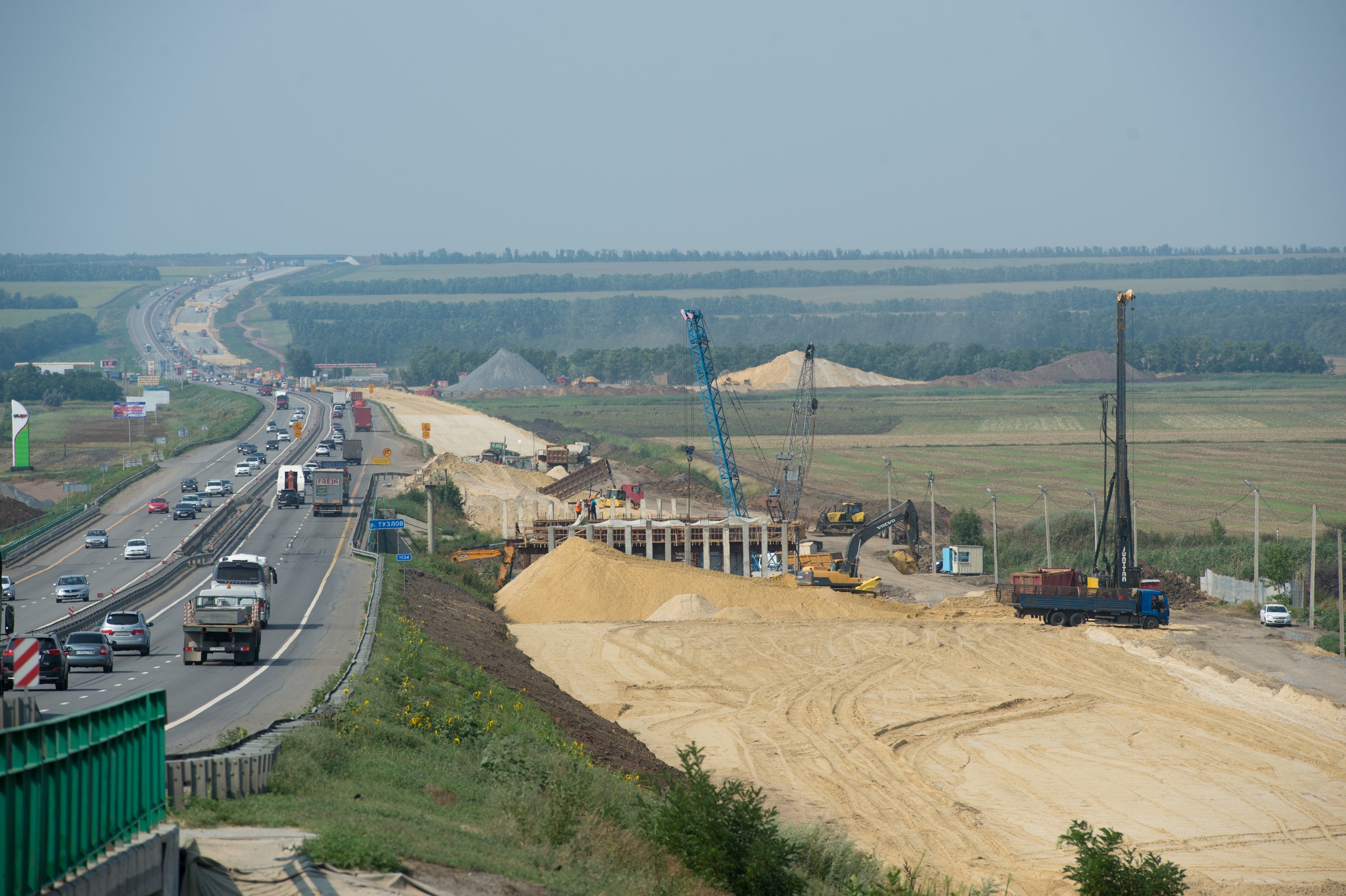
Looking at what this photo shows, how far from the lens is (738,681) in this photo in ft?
152

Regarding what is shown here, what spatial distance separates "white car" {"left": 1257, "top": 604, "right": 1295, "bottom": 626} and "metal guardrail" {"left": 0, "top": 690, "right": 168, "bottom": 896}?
191 feet

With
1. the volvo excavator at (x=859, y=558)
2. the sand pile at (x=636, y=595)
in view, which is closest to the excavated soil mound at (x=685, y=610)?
the sand pile at (x=636, y=595)

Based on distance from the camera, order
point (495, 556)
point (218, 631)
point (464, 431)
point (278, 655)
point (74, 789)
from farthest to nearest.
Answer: point (464, 431), point (495, 556), point (278, 655), point (218, 631), point (74, 789)

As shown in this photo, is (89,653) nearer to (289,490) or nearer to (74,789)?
(74,789)

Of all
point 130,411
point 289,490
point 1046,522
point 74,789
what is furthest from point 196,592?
point 130,411

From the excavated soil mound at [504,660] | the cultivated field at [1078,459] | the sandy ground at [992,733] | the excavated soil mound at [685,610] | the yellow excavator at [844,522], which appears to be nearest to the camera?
the sandy ground at [992,733]

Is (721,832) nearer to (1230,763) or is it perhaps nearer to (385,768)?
(385,768)

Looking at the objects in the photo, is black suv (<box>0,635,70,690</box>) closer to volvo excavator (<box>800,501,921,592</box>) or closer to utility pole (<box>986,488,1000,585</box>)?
volvo excavator (<box>800,501,921,592</box>)

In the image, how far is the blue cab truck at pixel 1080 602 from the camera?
59875mm

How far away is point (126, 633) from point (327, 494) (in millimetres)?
50605

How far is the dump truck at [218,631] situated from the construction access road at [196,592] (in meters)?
0.51

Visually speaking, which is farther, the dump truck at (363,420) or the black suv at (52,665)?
the dump truck at (363,420)

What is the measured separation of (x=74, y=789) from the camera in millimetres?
11617

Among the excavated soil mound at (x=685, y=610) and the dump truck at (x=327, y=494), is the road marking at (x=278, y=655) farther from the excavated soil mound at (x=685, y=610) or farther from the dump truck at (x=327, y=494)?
the excavated soil mound at (x=685, y=610)
